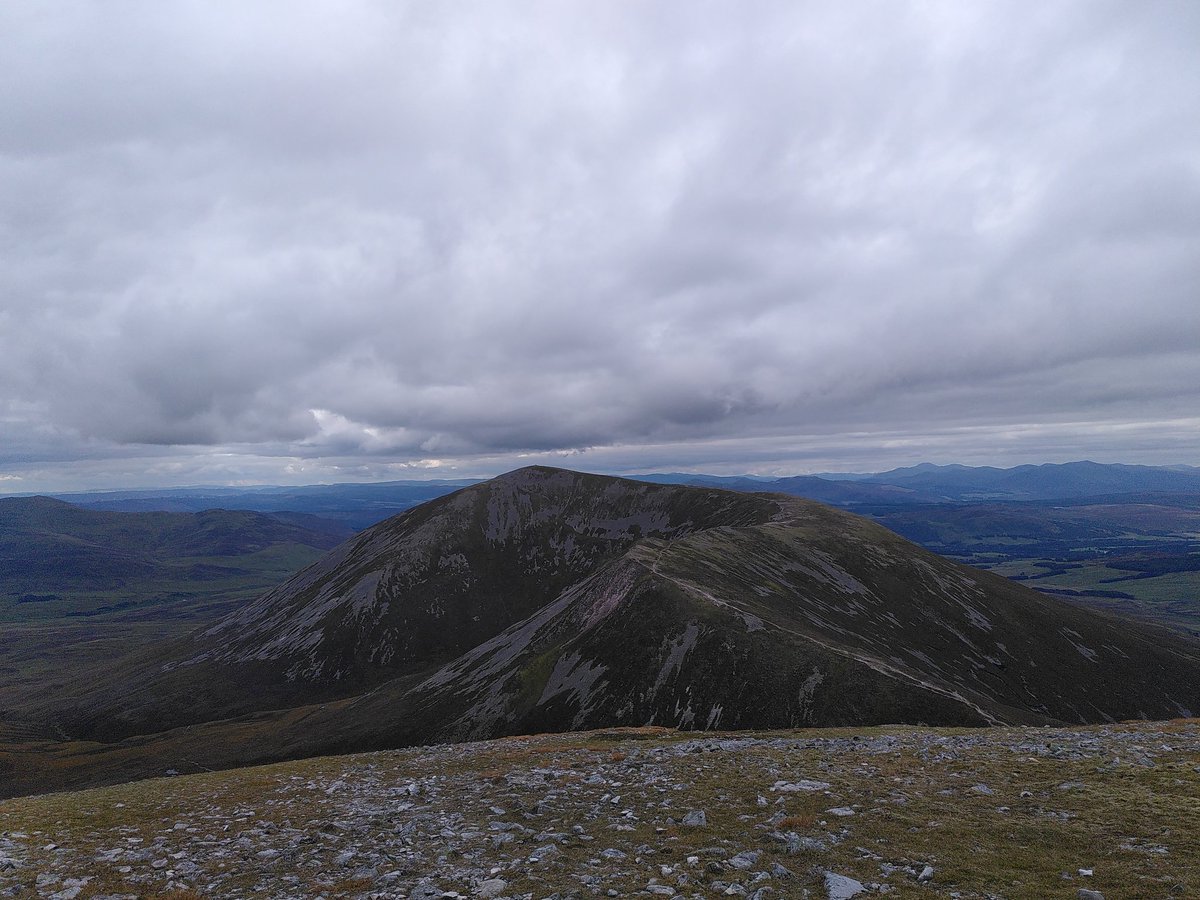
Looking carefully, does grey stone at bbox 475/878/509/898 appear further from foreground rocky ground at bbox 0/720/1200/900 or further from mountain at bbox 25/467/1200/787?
mountain at bbox 25/467/1200/787

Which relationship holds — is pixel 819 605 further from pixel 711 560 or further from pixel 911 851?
pixel 911 851

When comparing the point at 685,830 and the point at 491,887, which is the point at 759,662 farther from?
the point at 491,887

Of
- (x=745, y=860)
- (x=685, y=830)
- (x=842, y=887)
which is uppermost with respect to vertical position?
(x=842, y=887)

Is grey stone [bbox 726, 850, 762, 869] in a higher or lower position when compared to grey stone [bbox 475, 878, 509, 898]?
higher

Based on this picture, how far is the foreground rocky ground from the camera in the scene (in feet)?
48.8

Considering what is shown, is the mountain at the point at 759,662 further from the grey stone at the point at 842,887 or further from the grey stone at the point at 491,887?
the grey stone at the point at 491,887

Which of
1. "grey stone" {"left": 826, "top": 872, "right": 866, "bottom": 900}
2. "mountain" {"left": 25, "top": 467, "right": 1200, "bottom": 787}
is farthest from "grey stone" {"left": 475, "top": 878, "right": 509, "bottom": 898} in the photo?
"mountain" {"left": 25, "top": 467, "right": 1200, "bottom": 787}

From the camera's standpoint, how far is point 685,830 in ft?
63.7

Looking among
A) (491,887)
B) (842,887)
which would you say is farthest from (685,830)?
(491,887)

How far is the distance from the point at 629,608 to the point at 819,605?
4310 cm

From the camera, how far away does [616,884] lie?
15.5 m

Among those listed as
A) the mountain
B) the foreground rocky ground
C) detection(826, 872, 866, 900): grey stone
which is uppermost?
detection(826, 872, 866, 900): grey stone

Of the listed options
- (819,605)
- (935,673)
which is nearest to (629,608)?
(819,605)

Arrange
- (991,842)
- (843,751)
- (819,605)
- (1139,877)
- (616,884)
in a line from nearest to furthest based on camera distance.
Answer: (1139,877), (616,884), (991,842), (843,751), (819,605)
